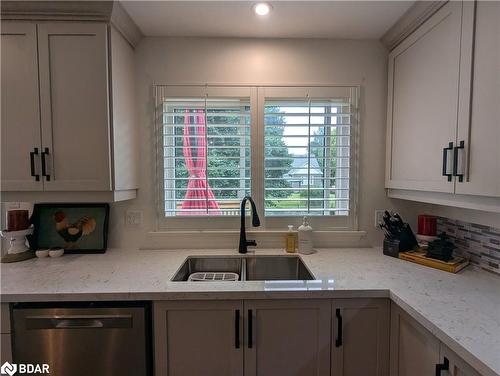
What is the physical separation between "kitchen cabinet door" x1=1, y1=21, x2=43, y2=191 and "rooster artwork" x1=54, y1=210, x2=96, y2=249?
0.35 metres

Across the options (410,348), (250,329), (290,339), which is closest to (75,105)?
(250,329)

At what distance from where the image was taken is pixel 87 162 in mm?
1502

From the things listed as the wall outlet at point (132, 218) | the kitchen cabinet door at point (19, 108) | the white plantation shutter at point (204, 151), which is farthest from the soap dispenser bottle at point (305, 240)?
the kitchen cabinet door at point (19, 108)

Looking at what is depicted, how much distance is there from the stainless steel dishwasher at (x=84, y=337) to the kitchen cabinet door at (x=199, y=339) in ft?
0.27

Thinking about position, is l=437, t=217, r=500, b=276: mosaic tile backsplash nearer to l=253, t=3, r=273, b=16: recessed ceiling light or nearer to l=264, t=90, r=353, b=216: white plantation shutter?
l=264, t=90, r=353, b=216: white plantation shutter

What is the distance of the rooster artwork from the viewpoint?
5.76ft

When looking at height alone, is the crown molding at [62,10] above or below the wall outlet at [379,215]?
above

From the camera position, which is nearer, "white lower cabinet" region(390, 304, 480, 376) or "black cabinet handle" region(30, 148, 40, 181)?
"white lower cabinet" region(390, 304, 480, 376)

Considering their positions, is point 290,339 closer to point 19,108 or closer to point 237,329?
point 237,329

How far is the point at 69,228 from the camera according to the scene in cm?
176

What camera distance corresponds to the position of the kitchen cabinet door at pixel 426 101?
1.27 metres

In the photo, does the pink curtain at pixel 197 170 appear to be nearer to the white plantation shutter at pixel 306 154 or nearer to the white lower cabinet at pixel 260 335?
the white plantation shutter at pixel 306 154

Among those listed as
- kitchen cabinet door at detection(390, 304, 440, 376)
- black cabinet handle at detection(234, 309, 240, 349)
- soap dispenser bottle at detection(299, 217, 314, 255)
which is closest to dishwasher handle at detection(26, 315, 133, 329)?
black cabinet handle at detection(234, 309, 240, 349)

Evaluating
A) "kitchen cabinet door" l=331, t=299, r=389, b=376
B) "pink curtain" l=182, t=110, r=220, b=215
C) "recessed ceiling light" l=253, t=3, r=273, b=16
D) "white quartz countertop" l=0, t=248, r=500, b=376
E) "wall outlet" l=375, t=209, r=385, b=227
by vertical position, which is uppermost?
"recessed ceiling light" l=253, t=3, r=273, b=16
